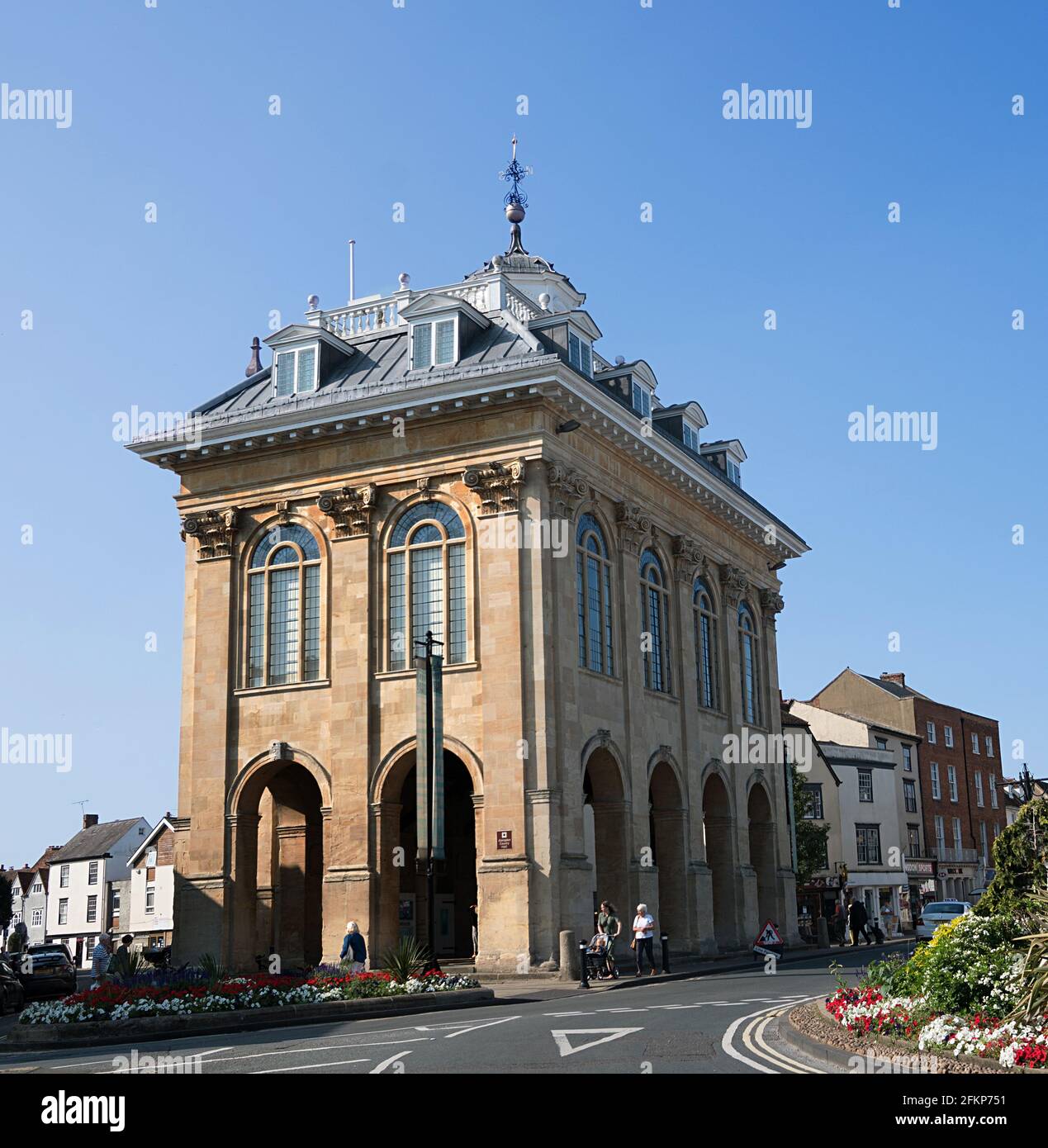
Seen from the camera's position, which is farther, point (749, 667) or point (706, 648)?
point (749, 667)

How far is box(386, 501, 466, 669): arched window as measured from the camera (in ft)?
114

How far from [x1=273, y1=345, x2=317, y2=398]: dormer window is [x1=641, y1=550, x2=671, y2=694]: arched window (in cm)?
1100

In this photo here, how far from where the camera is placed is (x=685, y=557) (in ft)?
138

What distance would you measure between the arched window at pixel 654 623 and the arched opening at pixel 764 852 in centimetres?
938

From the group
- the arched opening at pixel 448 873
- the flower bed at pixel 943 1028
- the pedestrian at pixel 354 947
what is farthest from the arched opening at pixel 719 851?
the flower bed at pixel 943 1028

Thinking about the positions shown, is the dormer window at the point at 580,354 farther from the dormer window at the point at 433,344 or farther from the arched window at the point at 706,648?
the arched window at the point at 706,648

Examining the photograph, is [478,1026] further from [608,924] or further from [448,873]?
[448,873]

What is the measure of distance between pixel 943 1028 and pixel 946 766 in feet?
248

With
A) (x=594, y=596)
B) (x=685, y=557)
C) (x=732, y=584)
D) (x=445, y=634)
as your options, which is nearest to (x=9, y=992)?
(x=445, y=634)

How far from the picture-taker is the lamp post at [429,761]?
2873 centimetres

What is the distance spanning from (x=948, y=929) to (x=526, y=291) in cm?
3295
